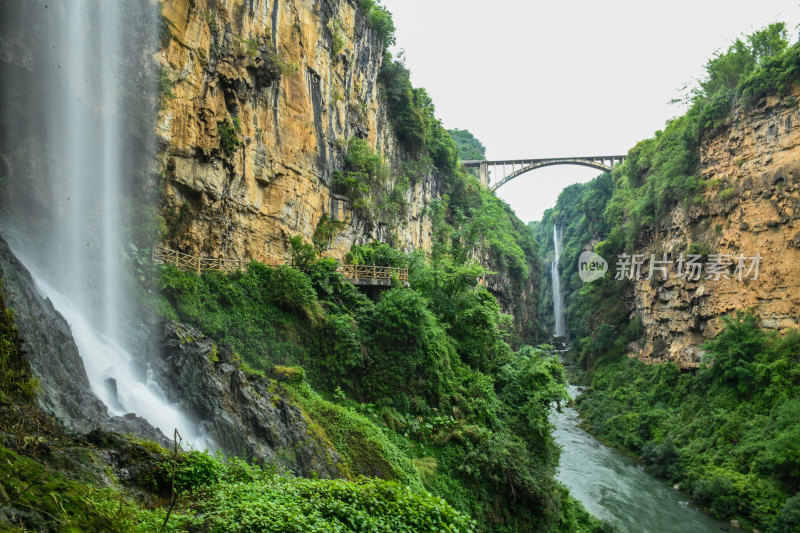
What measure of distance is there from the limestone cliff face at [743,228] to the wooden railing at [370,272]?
16.4 m

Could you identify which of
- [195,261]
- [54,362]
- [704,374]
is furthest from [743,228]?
[54,362]

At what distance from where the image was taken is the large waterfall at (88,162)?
375 inches

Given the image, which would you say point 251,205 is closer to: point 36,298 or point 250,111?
point 250,111

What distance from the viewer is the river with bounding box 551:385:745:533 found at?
15.6 m

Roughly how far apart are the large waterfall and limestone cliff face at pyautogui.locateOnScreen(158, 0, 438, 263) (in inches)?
31.6

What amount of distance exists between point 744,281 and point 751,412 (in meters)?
6.44

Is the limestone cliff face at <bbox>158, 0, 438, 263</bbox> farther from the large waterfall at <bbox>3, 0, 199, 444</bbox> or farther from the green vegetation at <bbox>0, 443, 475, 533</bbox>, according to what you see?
the green vegetation at <bbox>0, 443, 475, 533</bbox>

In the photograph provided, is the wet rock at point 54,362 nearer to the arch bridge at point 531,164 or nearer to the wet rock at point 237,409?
the wet rock at point 237,409

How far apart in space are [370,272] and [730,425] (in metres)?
15.9

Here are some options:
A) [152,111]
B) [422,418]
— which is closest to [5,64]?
[152,111]

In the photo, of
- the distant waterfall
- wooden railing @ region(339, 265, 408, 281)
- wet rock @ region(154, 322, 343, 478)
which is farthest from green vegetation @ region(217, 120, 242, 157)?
the distant waterfall

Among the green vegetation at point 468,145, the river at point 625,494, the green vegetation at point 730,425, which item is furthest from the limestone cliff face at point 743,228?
the green vegetation at point 468,145

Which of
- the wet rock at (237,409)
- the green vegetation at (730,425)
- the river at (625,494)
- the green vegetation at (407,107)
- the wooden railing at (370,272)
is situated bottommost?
the river at (625,494)

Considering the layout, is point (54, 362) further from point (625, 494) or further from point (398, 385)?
point (625, 494)
